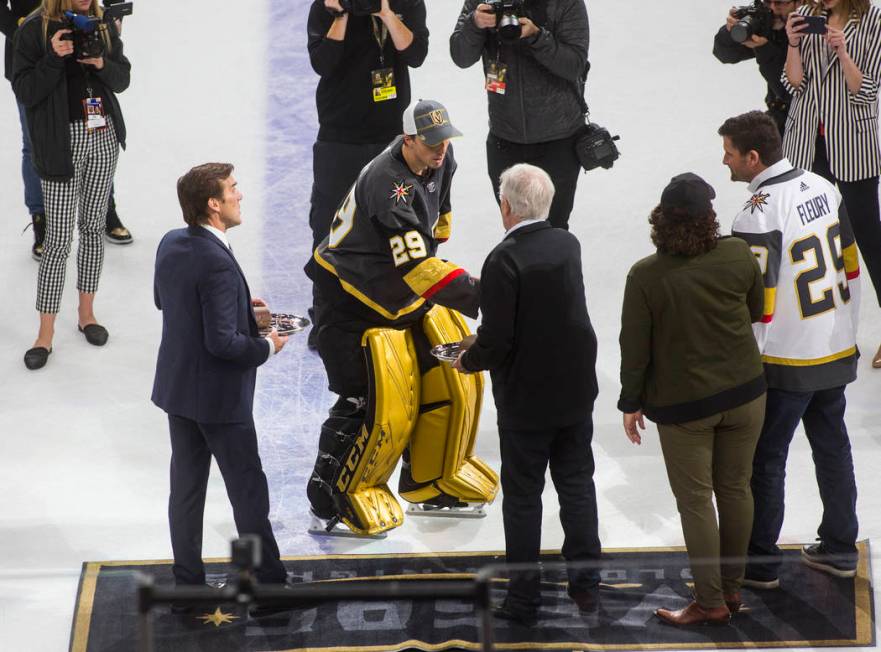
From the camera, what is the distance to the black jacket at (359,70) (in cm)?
560

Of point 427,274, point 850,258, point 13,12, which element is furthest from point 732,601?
point 13,12

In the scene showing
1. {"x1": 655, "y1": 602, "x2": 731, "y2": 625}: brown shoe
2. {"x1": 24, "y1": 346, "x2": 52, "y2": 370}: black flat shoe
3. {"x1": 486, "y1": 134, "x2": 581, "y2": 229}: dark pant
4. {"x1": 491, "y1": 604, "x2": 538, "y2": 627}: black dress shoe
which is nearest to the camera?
{"x1": 491, "y1": 604, "x2": 538, "y2": 627}: black dress shoe

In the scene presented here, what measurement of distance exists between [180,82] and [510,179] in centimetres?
442

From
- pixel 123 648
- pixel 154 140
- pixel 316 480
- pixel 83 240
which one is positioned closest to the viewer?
pixel 123 648

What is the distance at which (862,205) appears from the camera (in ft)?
18.0

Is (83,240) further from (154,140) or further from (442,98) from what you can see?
(442,98)

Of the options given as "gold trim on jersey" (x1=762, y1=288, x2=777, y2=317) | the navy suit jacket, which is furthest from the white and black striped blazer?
the navy suit jacket

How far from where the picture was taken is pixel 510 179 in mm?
3963

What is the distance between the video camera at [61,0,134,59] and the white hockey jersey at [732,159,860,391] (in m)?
2.74

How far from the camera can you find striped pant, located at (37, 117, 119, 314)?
5688 mm

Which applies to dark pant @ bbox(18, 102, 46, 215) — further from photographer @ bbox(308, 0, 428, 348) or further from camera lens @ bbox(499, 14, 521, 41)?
camera lens @ bbox(499, 14, 521, 41)

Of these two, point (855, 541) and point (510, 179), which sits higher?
point (510, 179)

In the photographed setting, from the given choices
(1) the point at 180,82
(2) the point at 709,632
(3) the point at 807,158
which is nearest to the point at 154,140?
(1) the point at 180,82

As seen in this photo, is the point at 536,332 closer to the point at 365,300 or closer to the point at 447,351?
the point at 447,351
